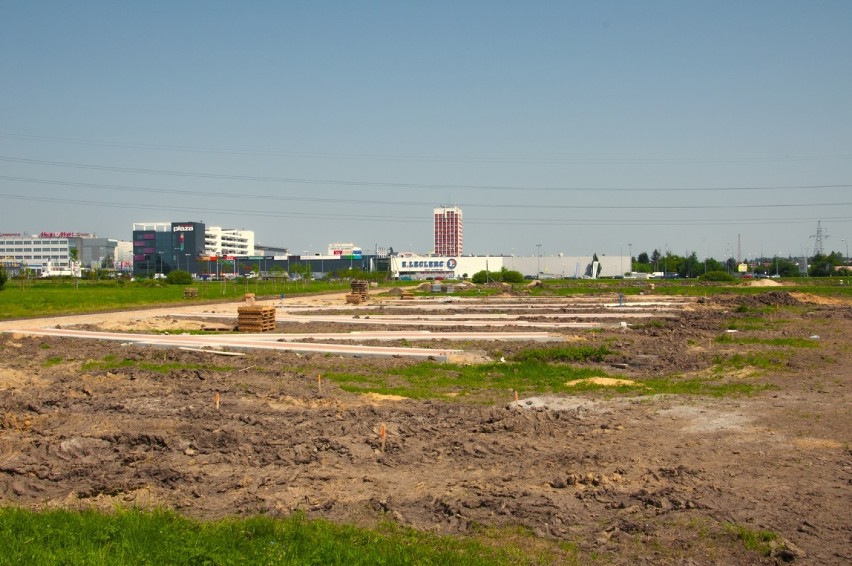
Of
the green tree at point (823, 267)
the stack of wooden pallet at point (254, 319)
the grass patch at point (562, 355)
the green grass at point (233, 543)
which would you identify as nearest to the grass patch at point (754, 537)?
the green grass at point (233, 543)

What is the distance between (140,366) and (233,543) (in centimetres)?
1432

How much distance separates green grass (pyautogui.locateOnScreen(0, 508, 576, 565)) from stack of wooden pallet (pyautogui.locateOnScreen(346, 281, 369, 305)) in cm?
4843

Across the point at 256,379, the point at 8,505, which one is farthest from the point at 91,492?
the point at 256,379

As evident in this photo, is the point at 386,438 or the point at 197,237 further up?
the point at 197,237

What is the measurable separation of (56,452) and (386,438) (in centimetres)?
455

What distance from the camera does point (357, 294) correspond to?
5656 centimetres

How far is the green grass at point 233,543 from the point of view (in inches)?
252

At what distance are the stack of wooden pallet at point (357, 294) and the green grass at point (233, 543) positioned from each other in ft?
159

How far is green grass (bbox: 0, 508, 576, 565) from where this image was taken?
6395 mm

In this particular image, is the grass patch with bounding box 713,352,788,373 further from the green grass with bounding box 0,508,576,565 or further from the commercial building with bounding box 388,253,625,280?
the commercial building with bounding box 388,253,625,280

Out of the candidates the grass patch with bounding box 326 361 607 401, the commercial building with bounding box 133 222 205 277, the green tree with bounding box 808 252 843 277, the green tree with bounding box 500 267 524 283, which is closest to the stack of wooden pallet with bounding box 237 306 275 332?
the grass patch with bounding box 326 361 607 401

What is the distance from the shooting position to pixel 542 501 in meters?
8.16

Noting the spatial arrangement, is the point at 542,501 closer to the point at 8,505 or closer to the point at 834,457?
the point at 834,457

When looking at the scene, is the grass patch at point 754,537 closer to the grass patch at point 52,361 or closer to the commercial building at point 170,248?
the grass patch at point 52,361
